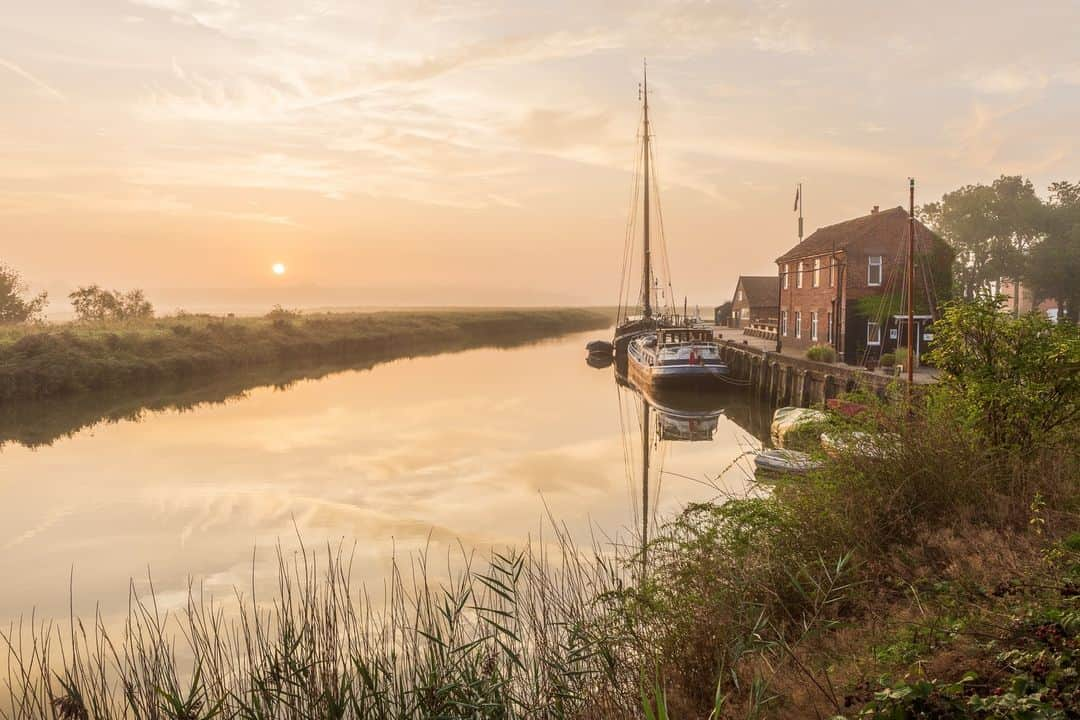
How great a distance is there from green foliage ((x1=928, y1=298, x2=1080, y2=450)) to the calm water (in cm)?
388

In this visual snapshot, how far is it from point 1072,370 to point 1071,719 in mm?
6573

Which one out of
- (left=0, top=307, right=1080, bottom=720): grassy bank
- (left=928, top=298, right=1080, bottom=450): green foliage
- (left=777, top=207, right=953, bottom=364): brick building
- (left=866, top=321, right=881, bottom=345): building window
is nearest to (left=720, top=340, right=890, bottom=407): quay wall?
(left=777, top=207, right=953, bottom=364): brick building

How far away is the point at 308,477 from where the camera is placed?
752 inches

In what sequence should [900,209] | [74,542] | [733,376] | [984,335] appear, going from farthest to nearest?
1. [733,376]
2. [900,209]
3. [74,542]
4. [984,335]

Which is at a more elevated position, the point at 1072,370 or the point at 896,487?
the point at 1072,370

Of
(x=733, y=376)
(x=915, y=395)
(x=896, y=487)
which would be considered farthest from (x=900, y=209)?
(x=896, y=487)

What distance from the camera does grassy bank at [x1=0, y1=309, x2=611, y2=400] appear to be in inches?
1305

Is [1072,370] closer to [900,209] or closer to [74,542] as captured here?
[74,542]

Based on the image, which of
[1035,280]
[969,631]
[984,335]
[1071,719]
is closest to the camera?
[1071,719]

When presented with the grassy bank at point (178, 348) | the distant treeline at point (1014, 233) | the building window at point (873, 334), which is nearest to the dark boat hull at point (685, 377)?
the building window at point (873, 334)

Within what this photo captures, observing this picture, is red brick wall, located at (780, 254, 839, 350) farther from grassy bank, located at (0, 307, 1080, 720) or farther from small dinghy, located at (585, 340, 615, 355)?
grassy bank, located at (0, 307, 1080, 720)

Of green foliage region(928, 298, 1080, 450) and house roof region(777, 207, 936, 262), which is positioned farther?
house roof region(777, 207, 936, 262)

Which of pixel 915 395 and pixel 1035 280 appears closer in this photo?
pixel 915 395

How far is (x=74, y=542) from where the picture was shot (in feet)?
45.0
